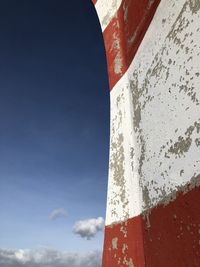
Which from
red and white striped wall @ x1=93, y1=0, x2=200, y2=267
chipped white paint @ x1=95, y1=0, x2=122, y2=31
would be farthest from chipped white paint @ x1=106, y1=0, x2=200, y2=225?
chipped white paint @ x1=95, y1=0, x2=122, y2=31


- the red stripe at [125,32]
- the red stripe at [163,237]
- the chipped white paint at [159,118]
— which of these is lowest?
the red stripe at [163,237]

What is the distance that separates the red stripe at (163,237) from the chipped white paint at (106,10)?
73 centimetres

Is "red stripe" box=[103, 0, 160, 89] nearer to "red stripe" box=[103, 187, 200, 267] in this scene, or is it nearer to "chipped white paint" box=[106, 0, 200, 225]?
"chipped white paint" box=[106, 0, 200, 225]

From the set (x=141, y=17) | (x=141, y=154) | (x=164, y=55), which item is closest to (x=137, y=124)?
(x=141, y=154)

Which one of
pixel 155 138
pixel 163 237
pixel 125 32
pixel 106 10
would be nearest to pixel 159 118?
pixel 155 138

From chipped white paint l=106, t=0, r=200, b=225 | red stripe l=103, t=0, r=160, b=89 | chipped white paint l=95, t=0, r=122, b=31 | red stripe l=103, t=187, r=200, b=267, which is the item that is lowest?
red stripe l=103, t=187, r=200, b=267

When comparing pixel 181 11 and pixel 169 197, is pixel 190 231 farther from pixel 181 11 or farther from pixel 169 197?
pixel 181 11

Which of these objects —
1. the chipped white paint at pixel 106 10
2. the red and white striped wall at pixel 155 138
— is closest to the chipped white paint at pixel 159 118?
the red and white striped wall at pixel 155 138

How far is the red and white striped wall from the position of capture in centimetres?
65

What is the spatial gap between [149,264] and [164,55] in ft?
1.60

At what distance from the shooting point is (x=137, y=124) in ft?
3.01

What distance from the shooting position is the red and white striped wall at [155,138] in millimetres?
646

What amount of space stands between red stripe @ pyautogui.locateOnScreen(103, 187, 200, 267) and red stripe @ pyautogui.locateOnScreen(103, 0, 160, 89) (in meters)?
0.49

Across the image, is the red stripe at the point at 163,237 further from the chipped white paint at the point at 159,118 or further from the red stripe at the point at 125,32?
the red stripe at the point at 125,32
